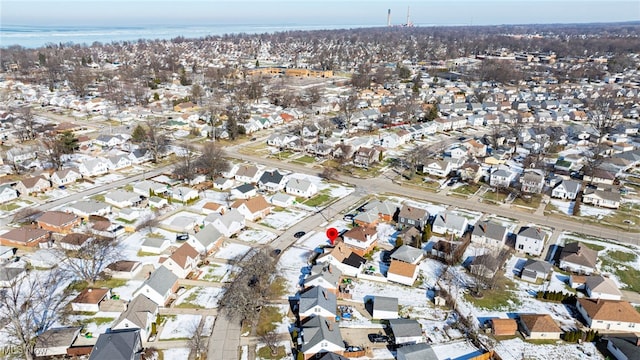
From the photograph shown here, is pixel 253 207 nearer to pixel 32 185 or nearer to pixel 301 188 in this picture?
pixel 301 188

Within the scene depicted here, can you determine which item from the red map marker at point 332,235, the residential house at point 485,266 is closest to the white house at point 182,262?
the red map marker at point 332,235

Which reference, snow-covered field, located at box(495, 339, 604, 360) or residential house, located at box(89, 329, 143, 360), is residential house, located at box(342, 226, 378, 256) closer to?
snow-covered field, located at box(495, 339, 604, 360)

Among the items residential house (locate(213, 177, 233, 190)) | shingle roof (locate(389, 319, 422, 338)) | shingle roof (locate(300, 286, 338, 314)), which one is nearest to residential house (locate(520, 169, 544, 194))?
shingle roof (locate(389, 319, 422, 338))

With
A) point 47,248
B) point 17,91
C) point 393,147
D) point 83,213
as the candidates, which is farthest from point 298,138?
point 17,91

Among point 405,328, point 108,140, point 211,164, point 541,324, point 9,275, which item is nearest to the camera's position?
point 405,328

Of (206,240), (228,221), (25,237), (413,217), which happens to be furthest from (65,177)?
(413,217)

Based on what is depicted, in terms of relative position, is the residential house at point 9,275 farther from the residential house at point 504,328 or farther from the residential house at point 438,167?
the residential house at point 438,167
